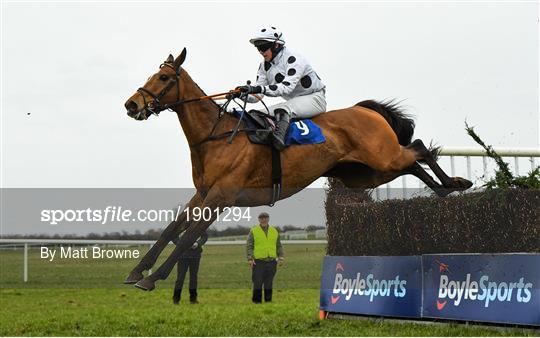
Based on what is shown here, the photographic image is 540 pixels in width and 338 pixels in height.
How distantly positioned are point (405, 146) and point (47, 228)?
332cm

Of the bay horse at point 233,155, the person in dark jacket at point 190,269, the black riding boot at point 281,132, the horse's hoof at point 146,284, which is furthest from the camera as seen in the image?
the person in dark jacket at point 190,269

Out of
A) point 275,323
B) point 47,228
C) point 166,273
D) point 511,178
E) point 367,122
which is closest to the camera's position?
point 166,273

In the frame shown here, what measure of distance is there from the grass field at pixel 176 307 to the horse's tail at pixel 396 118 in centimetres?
217

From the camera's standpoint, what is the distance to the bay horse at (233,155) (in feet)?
22.7

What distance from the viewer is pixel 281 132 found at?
7082mm

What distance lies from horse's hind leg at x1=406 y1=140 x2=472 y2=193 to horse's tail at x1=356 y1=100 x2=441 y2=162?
0.74 feet

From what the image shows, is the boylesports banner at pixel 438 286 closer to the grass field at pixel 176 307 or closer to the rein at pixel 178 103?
the grass field at pixel 176 307

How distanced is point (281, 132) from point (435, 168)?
163 centimetres

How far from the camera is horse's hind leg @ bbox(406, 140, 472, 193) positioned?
7.91 m

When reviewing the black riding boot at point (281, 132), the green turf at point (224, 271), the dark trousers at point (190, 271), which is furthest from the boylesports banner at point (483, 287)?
the green turf at point (224, 271)

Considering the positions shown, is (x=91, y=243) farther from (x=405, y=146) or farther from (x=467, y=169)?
(x=467, y=169)

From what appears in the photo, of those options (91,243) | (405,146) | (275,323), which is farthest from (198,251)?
(405,146)

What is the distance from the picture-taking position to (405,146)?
8.09m

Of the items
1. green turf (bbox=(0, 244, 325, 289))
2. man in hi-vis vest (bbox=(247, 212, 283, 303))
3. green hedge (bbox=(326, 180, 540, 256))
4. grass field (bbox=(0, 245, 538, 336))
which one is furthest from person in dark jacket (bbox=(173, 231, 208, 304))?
green hedge (bbox=(326, 180, 540, 256))
